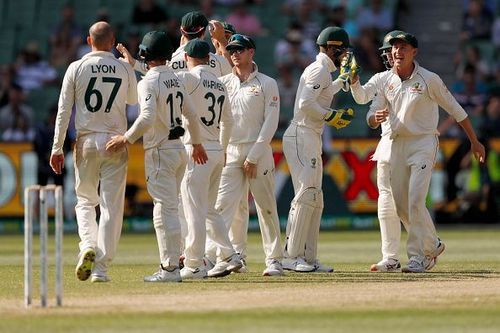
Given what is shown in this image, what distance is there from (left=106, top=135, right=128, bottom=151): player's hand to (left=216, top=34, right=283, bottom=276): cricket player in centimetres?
154

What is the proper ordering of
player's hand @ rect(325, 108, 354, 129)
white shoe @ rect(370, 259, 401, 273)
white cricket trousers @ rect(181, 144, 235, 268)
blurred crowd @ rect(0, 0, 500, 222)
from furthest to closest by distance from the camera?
1. blurred crowd @ rect(0, 0, 500, 222)
2. white shoe @ rect(370, 259, 401, 273)
3. player's hand @ rect(325, 108, 354, 129)
4. white cricket trousers @ rect(181, 144, 235, 268)

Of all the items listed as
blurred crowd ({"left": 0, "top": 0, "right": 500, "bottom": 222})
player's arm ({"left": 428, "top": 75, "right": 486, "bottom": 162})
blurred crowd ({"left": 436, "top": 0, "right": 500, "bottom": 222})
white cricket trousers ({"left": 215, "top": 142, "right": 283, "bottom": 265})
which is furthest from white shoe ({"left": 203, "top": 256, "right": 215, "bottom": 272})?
blurred crowd ({"left": 0, "top": 0, "right": 500, "bottom": 222})

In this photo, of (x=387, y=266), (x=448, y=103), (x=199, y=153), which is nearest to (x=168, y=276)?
(x=199, y=153)

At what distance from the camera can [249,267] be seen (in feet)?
47.8

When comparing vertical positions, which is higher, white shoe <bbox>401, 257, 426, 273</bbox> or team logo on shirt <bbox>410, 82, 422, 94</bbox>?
team logo on shirt <bbox>410, 82, 422, 94</bbox>

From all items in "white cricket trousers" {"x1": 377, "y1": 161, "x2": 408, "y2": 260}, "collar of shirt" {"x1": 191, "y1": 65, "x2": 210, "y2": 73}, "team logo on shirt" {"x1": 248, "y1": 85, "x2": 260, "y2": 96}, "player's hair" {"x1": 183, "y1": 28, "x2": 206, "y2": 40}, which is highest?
"player's hair" {"x1": 183, "y1": 28, "x2": 206, "y2": 40}

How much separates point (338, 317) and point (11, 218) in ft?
46.9

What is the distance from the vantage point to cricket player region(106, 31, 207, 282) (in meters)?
12.0

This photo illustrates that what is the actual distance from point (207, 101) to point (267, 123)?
0.75 metres

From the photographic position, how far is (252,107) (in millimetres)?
13266

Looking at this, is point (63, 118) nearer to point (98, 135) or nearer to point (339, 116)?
point (98, 135)

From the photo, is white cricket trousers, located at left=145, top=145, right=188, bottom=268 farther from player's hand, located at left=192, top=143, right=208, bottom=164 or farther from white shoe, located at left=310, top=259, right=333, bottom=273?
white shoe, located at left=310, top=259, right=333, bottom=273

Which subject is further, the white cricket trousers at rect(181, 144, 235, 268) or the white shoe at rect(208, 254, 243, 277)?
the white shoe at rect(208, 254, 243, 277)

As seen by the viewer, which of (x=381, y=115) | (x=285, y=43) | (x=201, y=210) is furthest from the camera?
(x=285, y=43)
